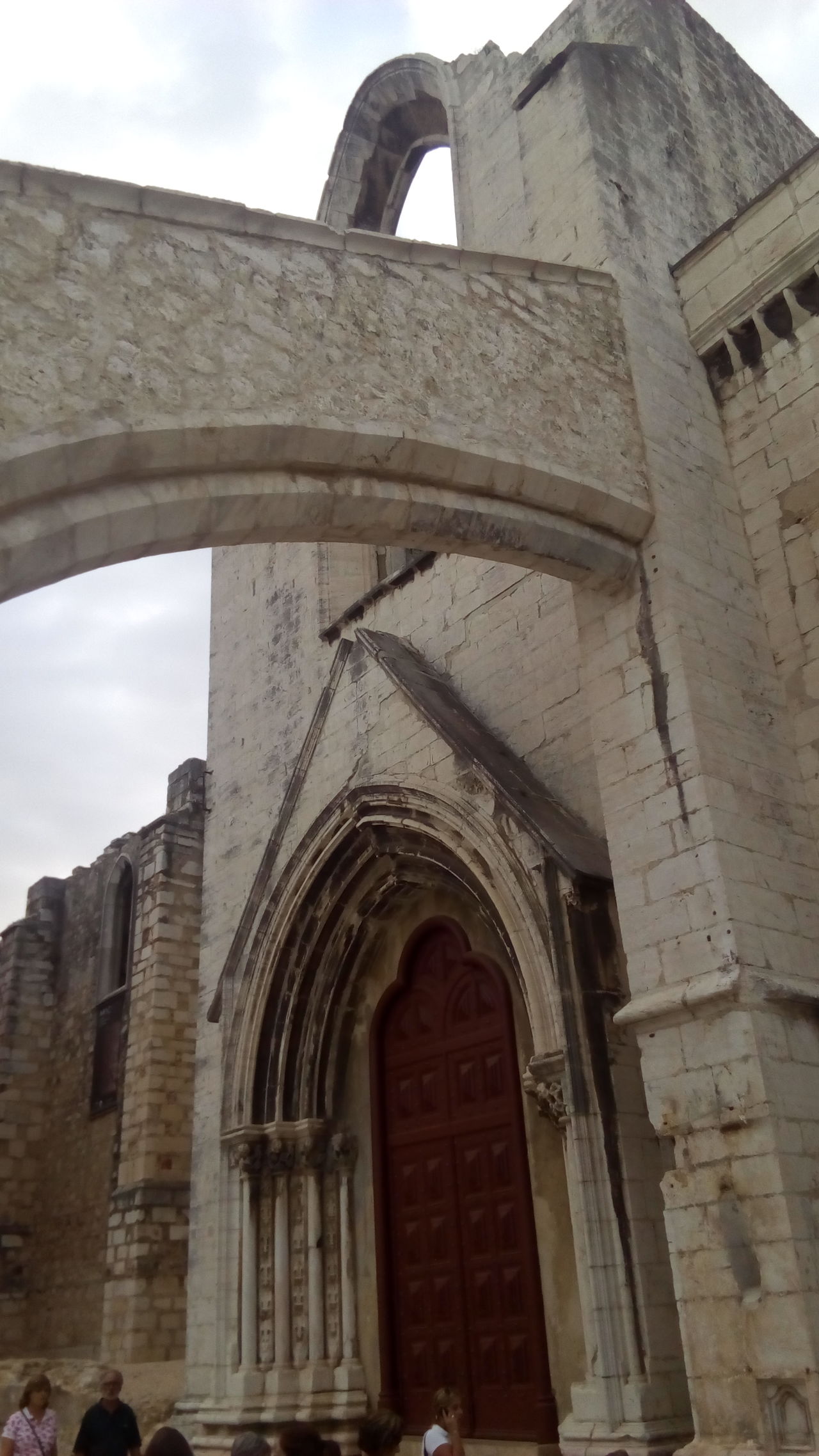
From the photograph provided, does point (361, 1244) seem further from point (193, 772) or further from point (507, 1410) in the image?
point (193, 772)

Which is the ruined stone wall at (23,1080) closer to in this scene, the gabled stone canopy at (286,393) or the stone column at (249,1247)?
the stone column at (249,1247)

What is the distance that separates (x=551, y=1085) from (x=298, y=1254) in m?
2.92

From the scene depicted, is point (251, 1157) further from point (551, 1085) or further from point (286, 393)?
point (286, 393)

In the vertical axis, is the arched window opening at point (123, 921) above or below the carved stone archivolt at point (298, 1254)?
above

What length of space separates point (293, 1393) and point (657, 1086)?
13.7 feet

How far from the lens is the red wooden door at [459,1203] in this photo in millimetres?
6676

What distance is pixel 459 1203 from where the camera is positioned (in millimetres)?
7250

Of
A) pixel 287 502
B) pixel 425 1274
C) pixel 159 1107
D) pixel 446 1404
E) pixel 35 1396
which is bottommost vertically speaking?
pixel 446 1404

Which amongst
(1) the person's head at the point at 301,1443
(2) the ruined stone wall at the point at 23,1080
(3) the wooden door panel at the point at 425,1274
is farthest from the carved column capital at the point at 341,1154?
(2) the ruined stone wall at the point at 23,1080

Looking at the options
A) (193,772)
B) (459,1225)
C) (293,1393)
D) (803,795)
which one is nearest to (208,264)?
(803,795)

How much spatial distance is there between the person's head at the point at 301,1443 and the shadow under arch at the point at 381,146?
34.7 ft

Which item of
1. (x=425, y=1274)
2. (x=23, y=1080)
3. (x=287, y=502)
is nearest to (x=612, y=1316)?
(x=425, y=1274)

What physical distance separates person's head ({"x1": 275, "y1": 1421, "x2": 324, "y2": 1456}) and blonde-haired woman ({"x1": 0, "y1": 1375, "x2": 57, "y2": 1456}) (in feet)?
9.59

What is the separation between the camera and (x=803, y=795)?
5617 mm
